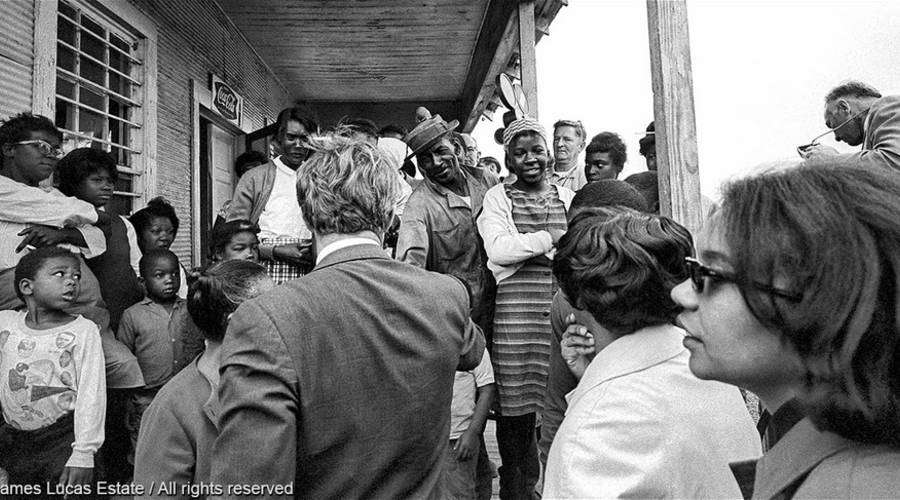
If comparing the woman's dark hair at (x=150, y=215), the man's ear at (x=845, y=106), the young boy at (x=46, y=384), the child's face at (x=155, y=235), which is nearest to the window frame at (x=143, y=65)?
the woman's dark hair at (x=150, y=215)

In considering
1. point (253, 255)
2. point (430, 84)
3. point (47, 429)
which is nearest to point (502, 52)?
point (430, 84)

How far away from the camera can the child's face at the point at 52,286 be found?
8.19ft

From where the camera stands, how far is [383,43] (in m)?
7.51

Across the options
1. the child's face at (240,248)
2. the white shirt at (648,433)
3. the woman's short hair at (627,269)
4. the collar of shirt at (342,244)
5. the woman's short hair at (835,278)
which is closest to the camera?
the woman's short hair at (835,278)

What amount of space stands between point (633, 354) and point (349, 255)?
0.70 m

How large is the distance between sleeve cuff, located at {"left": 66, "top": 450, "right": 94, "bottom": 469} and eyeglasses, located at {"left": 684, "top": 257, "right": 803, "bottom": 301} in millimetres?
2357

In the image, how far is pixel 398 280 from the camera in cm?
150

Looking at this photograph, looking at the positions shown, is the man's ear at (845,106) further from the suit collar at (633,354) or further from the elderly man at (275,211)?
the elderly man at (275,211)

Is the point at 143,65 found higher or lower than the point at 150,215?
higher

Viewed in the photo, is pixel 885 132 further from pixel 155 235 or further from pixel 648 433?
pixel 155 235

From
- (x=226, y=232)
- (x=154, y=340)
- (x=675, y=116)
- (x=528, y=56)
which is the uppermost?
(x=528, y=56)

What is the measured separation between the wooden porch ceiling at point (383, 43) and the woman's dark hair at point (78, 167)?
362 cm

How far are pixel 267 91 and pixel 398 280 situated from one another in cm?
760

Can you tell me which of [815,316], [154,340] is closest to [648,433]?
[815,316]
